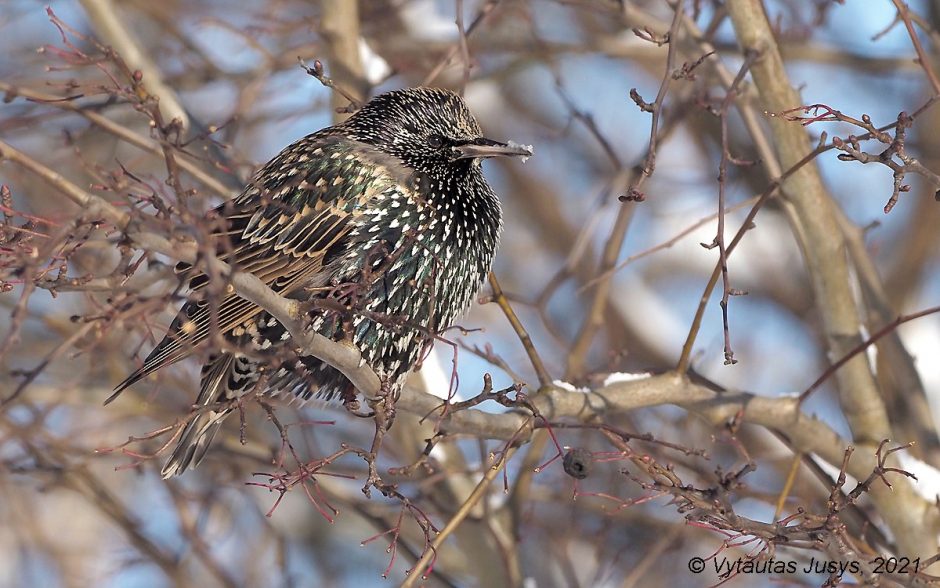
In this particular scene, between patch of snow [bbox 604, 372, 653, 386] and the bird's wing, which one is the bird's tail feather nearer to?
the bird's wing

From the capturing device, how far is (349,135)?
4391 millimetres

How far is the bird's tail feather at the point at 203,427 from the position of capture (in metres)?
4.16

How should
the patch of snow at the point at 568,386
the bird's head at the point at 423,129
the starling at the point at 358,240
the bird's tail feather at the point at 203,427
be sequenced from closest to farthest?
the patch of snow at the point at 568,386 → the starling at the point at 358,240 → the bird's tail feather at the point at 203,427 → the bird's head at the point at 423,129

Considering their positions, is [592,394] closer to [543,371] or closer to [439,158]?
[543,371]

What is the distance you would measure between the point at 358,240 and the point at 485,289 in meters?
2.34

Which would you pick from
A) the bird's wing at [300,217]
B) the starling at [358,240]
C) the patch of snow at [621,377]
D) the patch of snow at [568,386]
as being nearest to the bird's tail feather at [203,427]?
the starling at [358,240]

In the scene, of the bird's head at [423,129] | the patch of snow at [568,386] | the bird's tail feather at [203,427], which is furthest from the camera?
the bird's head at [423,129]

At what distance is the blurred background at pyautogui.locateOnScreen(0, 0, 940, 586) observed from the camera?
4531 millimetres

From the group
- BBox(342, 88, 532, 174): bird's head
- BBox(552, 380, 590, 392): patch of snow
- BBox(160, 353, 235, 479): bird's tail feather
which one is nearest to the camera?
BBox(552, 380, 590, 392): patch of snow

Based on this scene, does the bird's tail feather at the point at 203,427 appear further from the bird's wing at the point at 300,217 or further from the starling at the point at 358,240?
the bird's wing at the point at 300,217

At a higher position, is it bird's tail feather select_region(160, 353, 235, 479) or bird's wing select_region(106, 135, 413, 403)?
bird's wing select_region(106, 135, 413, 403)

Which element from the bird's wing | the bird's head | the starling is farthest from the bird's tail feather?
the bird's head

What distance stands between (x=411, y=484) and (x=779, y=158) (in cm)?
218

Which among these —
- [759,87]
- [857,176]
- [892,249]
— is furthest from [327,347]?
[857,176]
